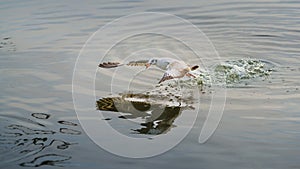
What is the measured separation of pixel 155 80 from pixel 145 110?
1.01 m

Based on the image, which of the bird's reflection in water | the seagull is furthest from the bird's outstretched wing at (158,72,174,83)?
Answer: the bird's reflection in water

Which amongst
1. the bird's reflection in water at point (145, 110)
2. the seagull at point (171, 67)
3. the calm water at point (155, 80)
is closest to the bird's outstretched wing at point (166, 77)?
the seagull at point (171, 67)

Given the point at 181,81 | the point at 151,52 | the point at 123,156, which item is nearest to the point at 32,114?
the point at 123,156

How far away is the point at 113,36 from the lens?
1031 centimetres

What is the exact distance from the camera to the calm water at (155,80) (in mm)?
5508

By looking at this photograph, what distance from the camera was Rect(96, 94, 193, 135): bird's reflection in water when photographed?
6.30m

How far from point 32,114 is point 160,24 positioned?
4.97 meters

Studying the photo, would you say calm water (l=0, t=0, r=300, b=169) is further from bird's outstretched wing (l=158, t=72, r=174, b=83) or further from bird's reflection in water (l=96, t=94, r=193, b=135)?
bird's outstretched wing (l=158, t=72, r=174, b=83)

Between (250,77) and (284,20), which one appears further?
(284,20)

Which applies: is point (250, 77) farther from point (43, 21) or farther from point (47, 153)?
point (43, 21)

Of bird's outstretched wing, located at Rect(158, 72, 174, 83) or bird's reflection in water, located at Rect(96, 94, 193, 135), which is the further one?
bird's outstretched wing, located at Rect(158, 72, 174, 83)

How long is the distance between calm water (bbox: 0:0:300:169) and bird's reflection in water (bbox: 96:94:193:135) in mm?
→ 306

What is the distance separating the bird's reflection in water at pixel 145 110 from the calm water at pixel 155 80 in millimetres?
306

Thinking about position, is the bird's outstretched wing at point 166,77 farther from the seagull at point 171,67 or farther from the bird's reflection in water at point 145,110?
the bird's reflection in water at point 145,110
